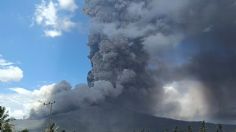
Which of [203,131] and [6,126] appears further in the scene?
[203,131]

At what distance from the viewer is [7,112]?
65.4 m

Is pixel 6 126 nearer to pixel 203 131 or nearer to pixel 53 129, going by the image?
pixel 53 129

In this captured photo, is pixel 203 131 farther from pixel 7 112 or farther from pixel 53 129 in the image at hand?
pixel 7 112

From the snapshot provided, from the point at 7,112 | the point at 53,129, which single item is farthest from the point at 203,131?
the point at 7,112

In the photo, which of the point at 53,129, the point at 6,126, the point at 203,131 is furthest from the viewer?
the point at 203,131

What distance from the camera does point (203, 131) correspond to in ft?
529

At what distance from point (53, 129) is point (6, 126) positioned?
19877mm

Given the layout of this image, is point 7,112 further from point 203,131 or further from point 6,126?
point 203,131

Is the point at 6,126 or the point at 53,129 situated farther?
the point at 53,129

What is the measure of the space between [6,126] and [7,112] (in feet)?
7.44

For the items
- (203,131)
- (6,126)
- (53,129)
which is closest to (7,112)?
(6,126)

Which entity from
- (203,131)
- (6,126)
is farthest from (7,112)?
(203,131)

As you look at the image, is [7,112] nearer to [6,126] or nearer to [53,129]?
[6,126]

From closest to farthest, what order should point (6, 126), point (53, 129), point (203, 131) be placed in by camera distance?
point (6, 126), point (53, 129), point (203, 131)
